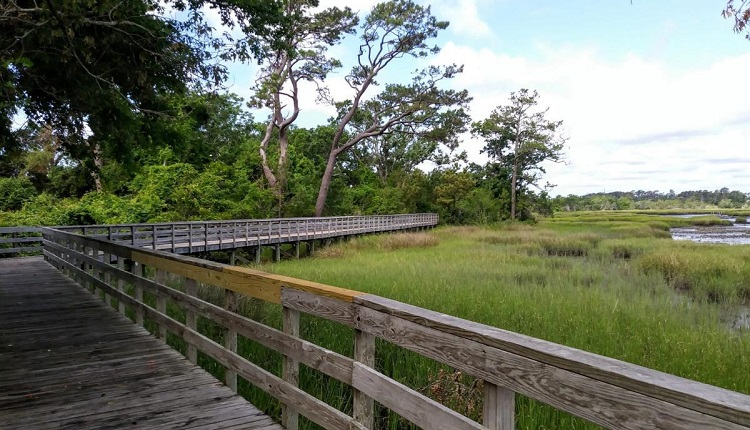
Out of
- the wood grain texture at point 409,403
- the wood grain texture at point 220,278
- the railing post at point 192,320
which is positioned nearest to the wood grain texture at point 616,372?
the wood grain texture at point 409,403

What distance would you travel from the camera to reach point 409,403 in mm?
2244

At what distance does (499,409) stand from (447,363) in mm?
310

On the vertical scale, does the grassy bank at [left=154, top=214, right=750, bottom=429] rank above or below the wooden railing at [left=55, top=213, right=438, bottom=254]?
below

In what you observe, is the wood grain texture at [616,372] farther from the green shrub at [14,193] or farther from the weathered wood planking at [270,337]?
the green shrub at [14,193]

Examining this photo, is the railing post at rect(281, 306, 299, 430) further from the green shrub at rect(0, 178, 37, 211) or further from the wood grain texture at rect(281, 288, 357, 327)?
the green shrub at rect(0, 178, 37, 211)

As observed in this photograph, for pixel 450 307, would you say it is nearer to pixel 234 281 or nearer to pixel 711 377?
pixel 711 377

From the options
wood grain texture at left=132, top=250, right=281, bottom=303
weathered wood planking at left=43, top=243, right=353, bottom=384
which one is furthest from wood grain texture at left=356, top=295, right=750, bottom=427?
wood grain texture at left=132, top=250, right=281, bottom=303

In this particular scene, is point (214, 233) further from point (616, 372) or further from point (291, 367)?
point (616, 372)

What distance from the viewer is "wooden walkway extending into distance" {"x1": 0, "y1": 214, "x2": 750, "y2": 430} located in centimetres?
149

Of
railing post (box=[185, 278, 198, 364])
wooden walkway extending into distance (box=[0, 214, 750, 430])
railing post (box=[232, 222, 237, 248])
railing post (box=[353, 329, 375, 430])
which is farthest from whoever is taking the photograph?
railing post (box=[232, 222, 237, 248])

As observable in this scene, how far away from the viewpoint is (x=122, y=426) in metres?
3.34

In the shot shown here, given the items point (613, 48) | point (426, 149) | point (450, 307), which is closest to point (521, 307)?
point (450, 307)

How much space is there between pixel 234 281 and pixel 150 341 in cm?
236

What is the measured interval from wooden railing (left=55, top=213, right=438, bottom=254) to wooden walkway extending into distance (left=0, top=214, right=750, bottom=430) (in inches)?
326
